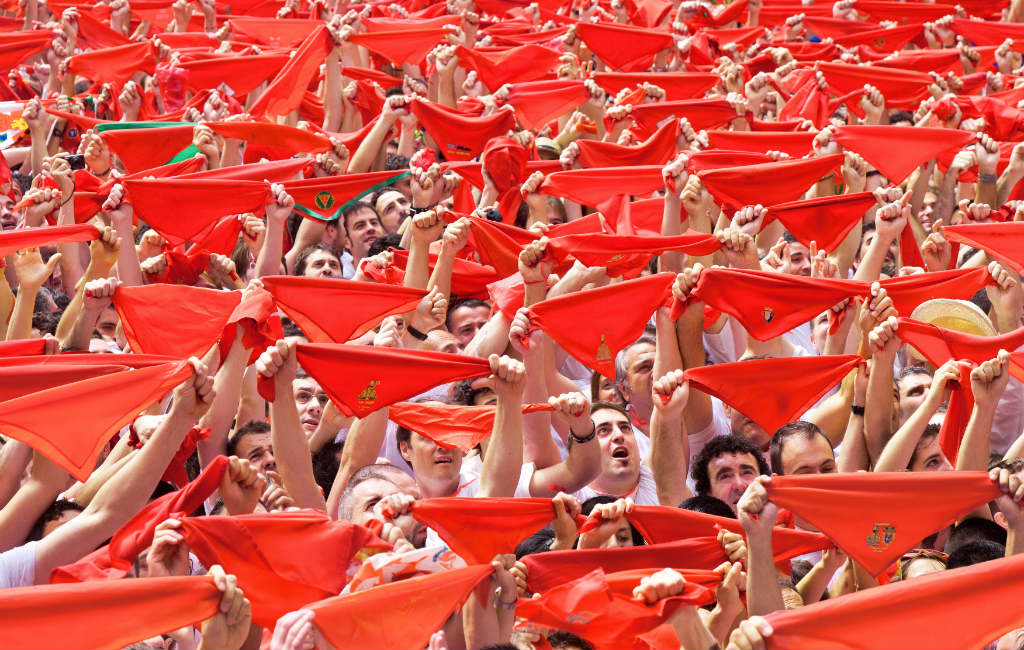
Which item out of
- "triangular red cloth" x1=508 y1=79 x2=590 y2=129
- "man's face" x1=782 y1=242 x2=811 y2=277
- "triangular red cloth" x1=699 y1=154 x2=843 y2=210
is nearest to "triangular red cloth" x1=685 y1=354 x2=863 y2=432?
"man's face" x1=782 y1=242 x2=811 y2=277

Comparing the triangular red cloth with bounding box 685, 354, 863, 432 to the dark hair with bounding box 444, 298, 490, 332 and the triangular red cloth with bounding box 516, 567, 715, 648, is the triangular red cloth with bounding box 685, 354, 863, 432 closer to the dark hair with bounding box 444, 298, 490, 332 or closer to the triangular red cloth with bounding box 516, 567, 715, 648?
the triangular red cloth with bounding box 516, 567, 715, 648

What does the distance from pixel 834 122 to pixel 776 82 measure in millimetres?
895

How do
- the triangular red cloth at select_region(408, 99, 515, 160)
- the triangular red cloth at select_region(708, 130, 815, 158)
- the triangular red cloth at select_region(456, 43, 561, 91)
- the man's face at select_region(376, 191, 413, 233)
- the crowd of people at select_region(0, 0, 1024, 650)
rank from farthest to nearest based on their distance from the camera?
1. the triangular red cloth at select_region(456, 43, 561, 91)
2. the triangular red cloth at select_region(408, 99, 515, 160)
3. the triangular red cloth at select_region(708, 130, 815, 158)
4. the man's face at select_region(376, 191, 413, 233)
5. the crowd of people at select_region(0, 0, 1024, 650)

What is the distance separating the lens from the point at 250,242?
7.37 metres

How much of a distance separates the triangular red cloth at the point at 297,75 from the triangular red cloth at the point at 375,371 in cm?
371

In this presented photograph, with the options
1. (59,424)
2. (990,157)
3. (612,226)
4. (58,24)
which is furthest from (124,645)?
(58,24)

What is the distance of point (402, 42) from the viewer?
31.7 feet

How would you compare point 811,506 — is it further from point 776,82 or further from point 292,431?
point 776,82

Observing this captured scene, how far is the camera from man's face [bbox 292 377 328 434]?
587cm

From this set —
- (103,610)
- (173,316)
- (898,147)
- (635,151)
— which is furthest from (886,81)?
(103,610)

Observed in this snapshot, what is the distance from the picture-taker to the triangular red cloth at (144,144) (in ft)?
26.5

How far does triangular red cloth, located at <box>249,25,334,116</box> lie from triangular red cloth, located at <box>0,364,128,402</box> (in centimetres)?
385

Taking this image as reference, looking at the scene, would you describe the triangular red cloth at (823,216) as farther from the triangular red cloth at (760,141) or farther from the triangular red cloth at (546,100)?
the triangular red cloth at (546,100)

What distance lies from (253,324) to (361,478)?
0.68 metres
